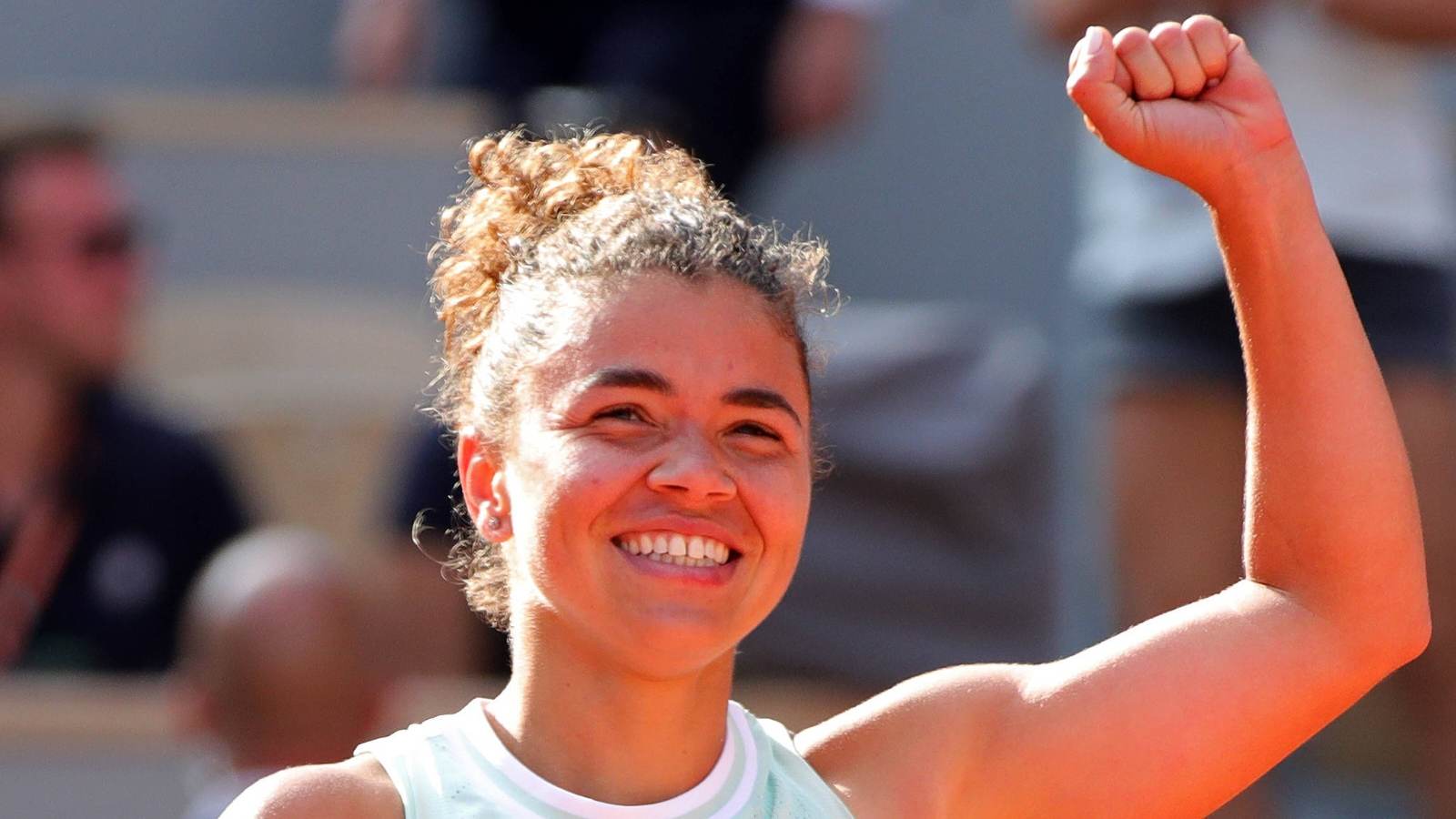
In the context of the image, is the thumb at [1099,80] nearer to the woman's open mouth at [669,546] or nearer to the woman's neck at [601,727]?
the woman's open mouth at [669,546]

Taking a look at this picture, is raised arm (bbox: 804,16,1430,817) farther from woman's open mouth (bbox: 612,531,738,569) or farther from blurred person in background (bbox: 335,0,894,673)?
blurred person in background (bbox: 335,0,894,673)

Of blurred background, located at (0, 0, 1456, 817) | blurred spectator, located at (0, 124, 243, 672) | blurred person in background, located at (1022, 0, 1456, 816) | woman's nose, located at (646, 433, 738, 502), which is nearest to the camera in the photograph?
woman's nose, located at (646, 433, 738, 502)

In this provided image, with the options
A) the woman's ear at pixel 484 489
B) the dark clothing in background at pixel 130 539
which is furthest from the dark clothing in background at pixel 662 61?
the woman's ear at pixel 484 489

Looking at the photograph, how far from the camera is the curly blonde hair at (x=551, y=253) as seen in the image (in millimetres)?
2201

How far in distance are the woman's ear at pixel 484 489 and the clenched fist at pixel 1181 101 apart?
644mm

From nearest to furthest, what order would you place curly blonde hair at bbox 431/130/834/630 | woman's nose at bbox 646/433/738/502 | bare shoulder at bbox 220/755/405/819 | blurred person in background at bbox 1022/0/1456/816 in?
bare shoulder at bbox 220/755/405/819
woman's nose at bbox 646/433/738/502
curly blonde hair at bbox 431/130/834/630
blurred person in background at bbox 1022/0/1456/816

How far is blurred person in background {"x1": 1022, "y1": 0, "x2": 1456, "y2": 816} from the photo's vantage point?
389cm

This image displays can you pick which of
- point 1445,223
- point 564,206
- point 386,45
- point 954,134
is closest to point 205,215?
point 386,45

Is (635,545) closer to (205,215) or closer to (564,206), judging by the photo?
(564,206)

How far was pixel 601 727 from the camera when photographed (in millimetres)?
2135

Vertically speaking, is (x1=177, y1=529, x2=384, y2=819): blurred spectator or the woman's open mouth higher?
the woman's open mouth

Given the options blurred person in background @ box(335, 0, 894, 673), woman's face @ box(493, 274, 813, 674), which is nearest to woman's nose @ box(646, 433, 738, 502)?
woman's face @ box(493, 274, 813, 674)

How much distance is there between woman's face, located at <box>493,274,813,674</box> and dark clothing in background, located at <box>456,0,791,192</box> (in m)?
2.86

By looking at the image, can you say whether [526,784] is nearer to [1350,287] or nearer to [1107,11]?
[1350,287]
